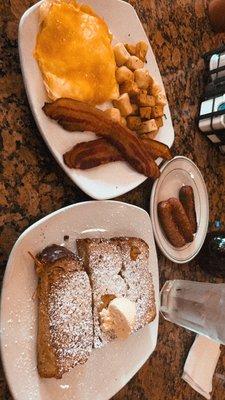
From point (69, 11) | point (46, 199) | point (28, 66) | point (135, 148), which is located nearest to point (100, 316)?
point (46, 199)

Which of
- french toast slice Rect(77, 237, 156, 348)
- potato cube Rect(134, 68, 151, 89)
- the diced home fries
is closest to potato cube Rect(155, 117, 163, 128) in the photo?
the diced home fries

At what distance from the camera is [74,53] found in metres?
1.06

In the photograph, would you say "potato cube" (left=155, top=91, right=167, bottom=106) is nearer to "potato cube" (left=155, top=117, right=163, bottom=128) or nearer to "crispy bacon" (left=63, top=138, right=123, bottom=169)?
"potato cube" (left=155, top=117, right=163, bottom=128)

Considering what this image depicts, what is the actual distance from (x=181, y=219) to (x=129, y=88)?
0.43m

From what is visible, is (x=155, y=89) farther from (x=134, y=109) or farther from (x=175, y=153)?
(x=175, y=153)

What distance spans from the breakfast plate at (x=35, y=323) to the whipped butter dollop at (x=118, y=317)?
4.5 inches

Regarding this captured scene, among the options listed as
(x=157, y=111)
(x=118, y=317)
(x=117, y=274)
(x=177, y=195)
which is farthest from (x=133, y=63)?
(x=118, y=317)

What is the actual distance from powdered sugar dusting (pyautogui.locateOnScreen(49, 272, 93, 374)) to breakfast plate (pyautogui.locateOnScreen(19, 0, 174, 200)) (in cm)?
23

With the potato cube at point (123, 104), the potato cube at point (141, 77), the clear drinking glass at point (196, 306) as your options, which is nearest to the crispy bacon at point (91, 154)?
the potato cube at point (123, 104)

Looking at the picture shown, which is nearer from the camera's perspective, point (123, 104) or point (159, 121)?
point (123, 104)

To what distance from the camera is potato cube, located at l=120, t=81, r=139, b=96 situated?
1204 mm

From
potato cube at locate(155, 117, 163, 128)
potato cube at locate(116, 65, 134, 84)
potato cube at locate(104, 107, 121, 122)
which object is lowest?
potato cube at locate(155, 117, 163, 128)

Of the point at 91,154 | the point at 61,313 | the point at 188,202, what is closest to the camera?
the point at 61,313

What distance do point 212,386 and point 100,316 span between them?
69 cm
